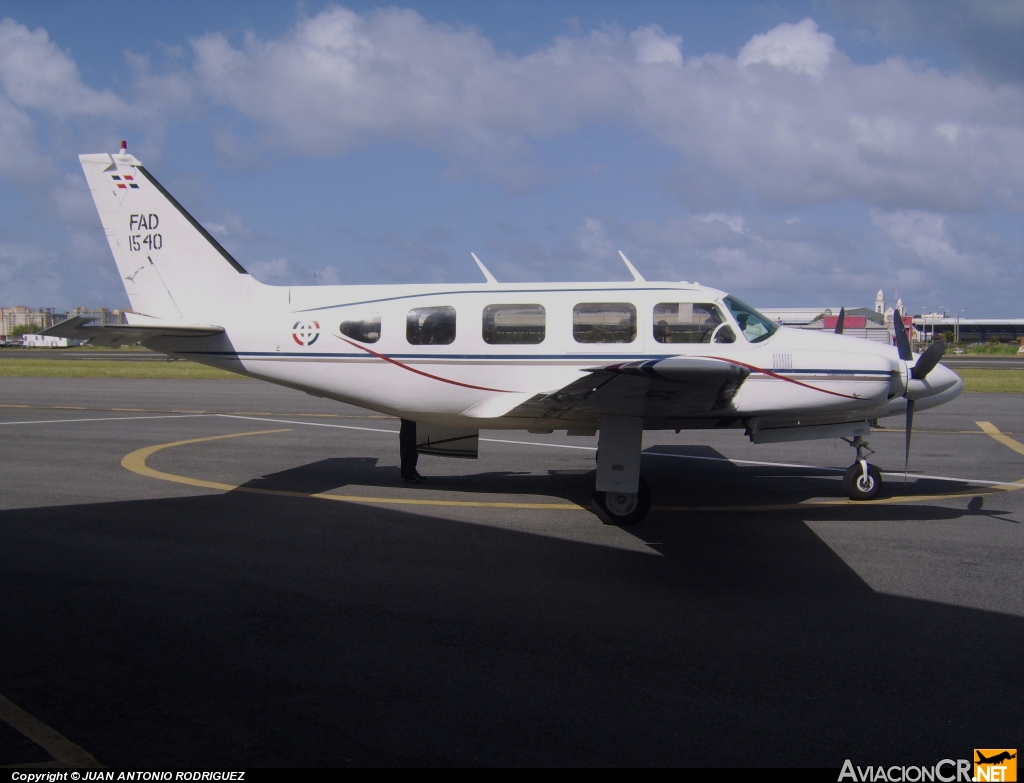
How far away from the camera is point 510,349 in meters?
9.45

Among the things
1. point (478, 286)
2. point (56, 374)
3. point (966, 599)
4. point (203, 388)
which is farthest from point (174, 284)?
point (56, 374)

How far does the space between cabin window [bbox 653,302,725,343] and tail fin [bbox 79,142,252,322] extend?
18.5 ft

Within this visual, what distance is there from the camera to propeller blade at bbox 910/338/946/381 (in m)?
8.81

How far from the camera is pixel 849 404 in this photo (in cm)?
909

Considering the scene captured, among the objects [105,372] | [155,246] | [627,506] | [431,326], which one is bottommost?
[627,506]

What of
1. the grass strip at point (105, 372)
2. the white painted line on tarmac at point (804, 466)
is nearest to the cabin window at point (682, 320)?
the white painted line on tarmac at point (804, 466)

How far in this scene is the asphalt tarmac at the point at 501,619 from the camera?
13.1ft

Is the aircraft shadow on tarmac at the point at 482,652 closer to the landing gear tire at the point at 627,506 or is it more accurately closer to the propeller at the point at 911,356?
the landing gear tire at the point at 627,506

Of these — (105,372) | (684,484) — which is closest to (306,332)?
(684,484)

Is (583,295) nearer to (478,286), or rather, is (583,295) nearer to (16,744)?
(478,286)

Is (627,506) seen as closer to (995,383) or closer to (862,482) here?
(862,482)

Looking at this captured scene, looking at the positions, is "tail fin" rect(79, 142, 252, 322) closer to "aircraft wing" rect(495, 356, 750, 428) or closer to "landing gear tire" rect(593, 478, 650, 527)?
"aircraft wing" rect(495, 356, 750, 428)

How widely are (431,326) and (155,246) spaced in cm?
430

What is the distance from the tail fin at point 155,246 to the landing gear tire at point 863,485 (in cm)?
837
